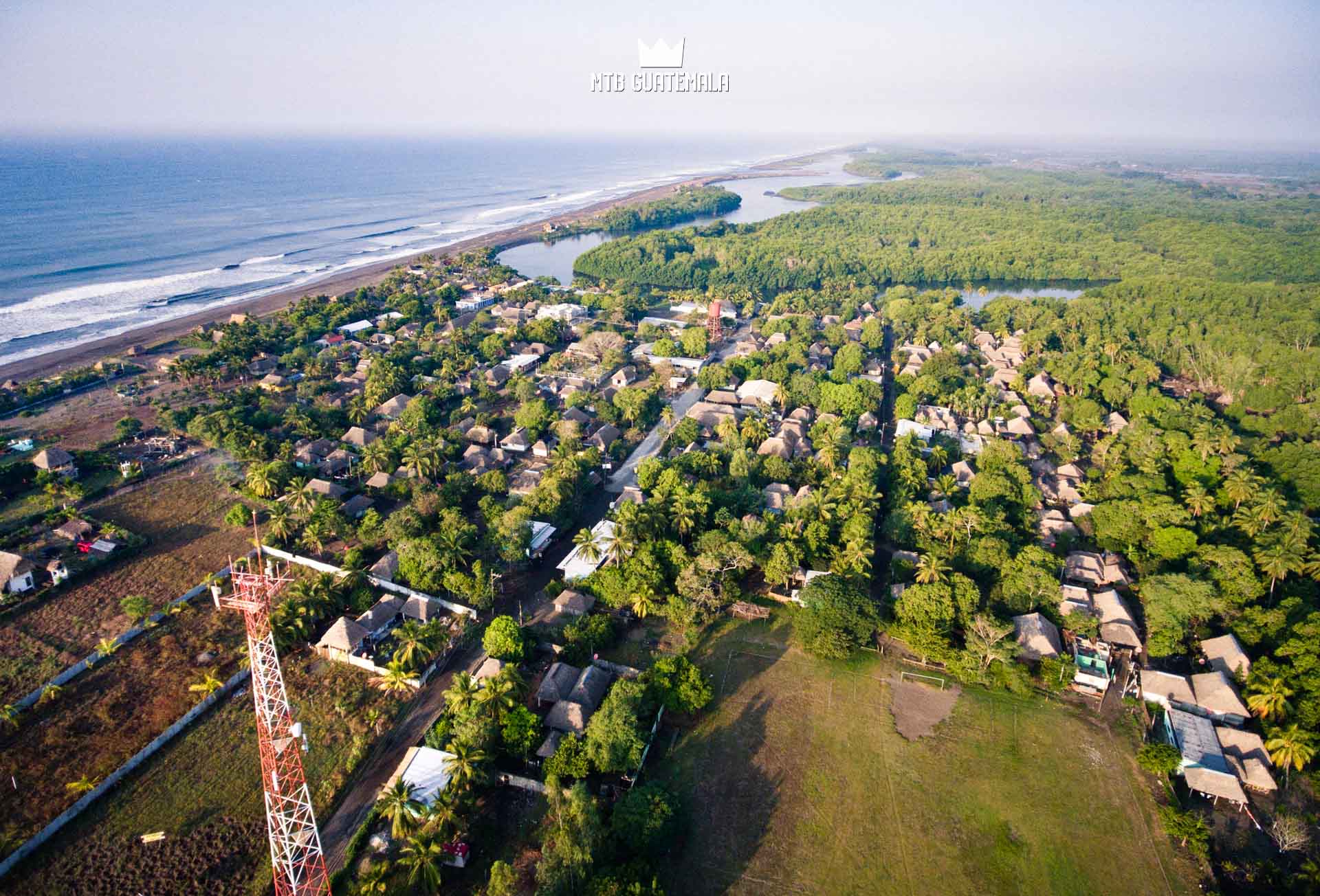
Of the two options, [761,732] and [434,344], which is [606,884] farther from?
[434,344]

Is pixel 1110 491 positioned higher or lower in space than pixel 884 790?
higher

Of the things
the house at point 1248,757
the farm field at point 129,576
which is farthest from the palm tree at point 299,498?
the house at point 1248,757

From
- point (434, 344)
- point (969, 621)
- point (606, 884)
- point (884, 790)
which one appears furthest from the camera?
point (434, 344)

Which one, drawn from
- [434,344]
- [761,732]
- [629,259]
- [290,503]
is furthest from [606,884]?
[629,259]

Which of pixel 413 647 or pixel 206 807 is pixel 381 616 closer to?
pixel 413 647

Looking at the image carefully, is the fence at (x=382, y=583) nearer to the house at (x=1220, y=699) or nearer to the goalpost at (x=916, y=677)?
the goalpost at (x=916, y=677)

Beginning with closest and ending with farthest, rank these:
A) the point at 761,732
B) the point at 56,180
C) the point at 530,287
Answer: the point at 761,732 → the point at 530,287 → the point at 56,180

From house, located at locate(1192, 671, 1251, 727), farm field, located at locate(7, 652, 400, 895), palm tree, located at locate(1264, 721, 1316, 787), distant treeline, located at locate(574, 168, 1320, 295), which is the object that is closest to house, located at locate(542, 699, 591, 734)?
farm field, located at locate(7, 652, 400, 895)

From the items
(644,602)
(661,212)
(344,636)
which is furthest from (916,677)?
(661,212)
